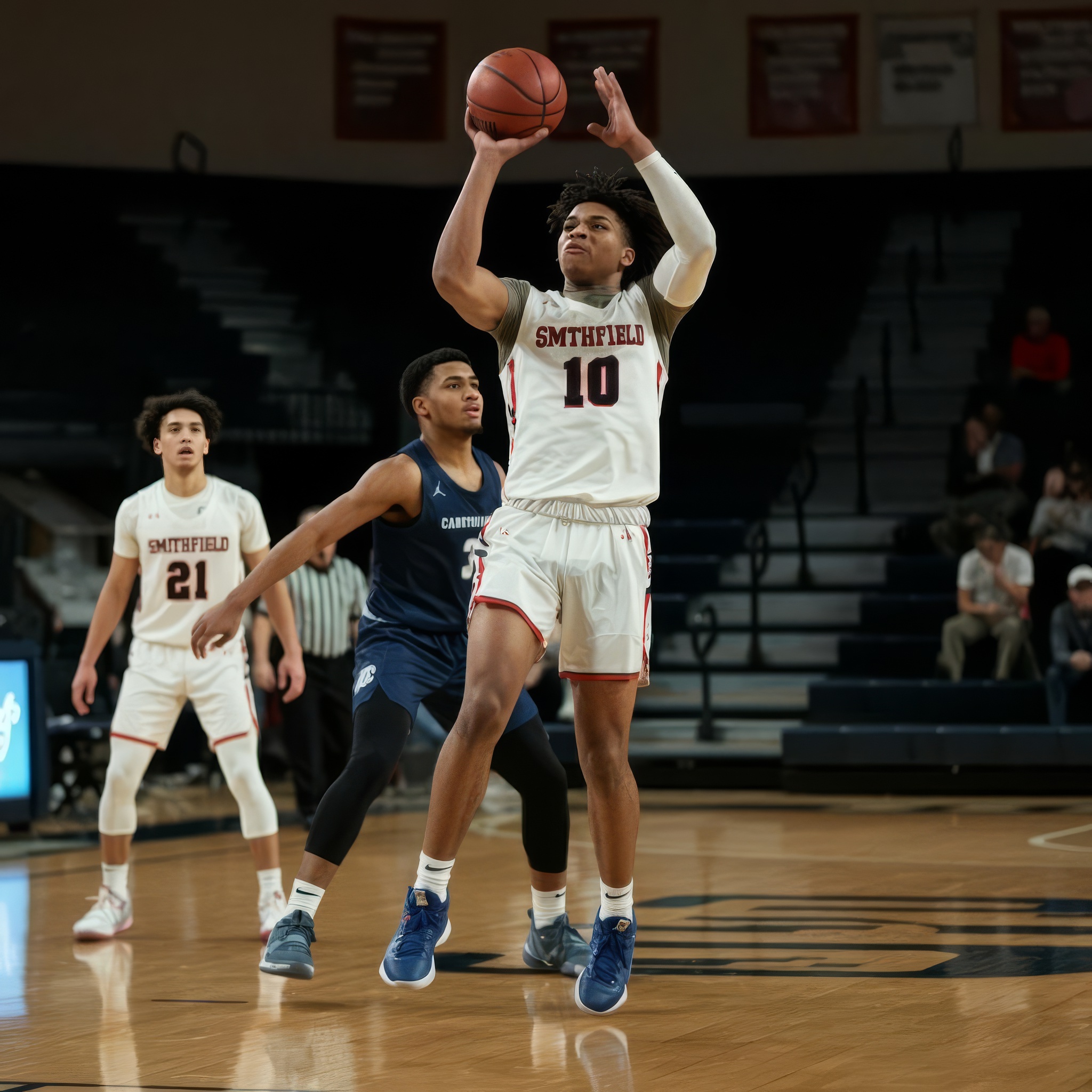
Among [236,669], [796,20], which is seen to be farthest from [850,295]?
[236,669]

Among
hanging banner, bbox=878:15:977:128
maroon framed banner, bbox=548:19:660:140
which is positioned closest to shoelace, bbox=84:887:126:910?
maroon framed banner, bbox=548:19:660:140

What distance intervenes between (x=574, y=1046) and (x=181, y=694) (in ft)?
8.05

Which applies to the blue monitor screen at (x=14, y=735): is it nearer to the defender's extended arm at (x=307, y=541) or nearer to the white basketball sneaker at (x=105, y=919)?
the white basketball sneaker at (x=105, y=919)

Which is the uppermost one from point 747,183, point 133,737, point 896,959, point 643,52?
point 643,52

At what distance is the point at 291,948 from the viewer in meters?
4.39

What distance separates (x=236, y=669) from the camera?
5.75 meters

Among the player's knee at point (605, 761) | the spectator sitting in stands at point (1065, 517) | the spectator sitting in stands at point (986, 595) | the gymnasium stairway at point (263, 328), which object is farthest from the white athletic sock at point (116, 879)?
the spectator sitting in stands at point (1065, 517)

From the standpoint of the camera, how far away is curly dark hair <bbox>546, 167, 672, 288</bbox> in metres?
4.37

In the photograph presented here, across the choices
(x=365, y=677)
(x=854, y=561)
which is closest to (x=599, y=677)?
(x=365, y=677)

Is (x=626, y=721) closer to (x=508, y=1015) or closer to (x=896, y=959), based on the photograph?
(x=508, y=1015)

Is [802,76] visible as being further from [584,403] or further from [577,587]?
[577,587]

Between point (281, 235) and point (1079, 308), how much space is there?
658 cm

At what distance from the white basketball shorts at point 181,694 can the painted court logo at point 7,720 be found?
2663mm

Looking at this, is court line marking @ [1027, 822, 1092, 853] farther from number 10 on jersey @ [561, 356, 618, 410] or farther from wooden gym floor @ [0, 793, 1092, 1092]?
number 10 on jersey @ [561, 356, 618, 410]
